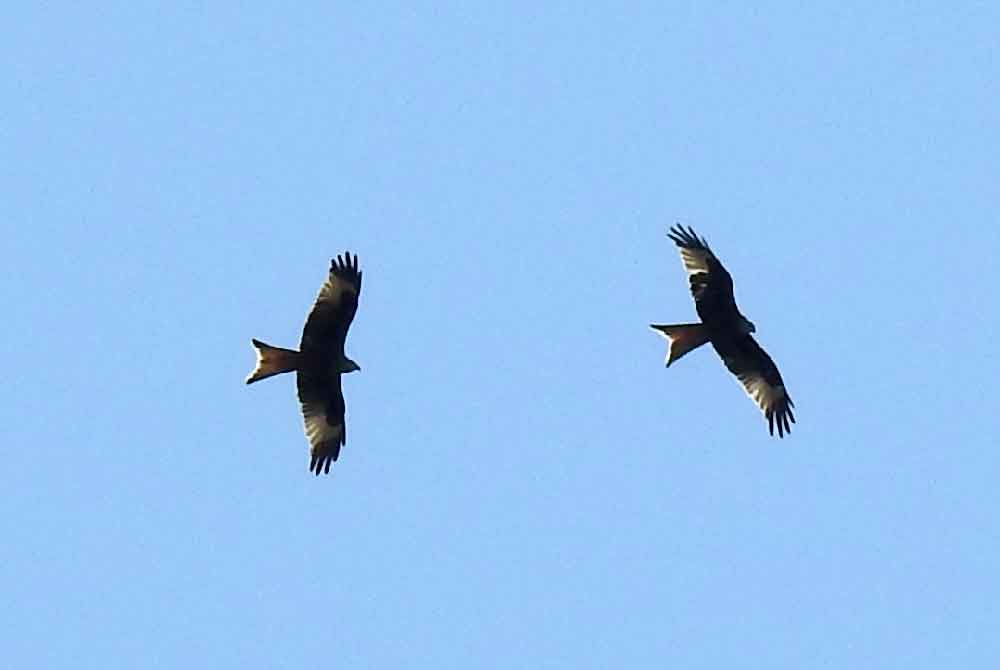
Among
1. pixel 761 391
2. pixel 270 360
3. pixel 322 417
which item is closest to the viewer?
pixel 270 360

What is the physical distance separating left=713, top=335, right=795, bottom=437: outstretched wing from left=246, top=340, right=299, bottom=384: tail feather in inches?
222

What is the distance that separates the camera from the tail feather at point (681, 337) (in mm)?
28734

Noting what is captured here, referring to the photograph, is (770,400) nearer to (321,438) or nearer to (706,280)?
(706,280)

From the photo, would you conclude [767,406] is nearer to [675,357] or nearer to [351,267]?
[675,357]

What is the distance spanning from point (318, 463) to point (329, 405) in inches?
29.6

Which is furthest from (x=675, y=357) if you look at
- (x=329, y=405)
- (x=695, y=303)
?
Answer: (x=329, y=405)

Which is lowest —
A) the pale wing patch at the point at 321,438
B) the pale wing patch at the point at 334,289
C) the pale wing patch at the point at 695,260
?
the pale wing patch at the point at 321,438

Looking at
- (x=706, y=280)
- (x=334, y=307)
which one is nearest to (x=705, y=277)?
(x=706, y=280)

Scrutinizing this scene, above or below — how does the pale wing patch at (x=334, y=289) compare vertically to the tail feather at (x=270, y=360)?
above

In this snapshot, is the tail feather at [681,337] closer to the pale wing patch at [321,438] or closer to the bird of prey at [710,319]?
the bird of prey at [710,319]

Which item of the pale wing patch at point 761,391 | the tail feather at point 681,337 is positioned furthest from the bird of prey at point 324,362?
the pale wing patch at point 761,391

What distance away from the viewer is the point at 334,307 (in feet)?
89.7

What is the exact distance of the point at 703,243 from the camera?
29047 mm

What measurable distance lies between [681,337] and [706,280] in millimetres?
782
